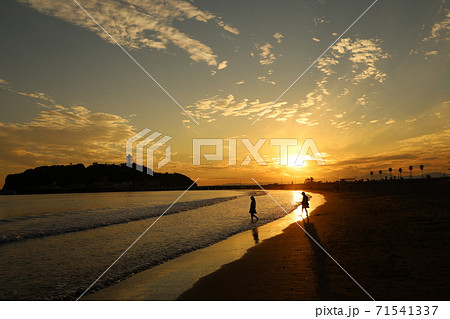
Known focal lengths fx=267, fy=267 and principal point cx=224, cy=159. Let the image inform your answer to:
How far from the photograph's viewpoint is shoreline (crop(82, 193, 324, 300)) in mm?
7496

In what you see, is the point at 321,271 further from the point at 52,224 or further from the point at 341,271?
the point at 52,224

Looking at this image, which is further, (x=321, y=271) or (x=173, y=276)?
(x=173, y=276)

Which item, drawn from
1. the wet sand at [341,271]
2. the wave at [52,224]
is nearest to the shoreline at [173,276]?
the wet sand at [341,271]

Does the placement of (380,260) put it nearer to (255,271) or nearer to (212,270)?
(255,271)

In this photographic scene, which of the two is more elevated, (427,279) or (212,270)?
(427,279)

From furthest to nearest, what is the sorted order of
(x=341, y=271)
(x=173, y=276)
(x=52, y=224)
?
(x=52, y=224) < (x=173, y=276) < (x=341, y=271)

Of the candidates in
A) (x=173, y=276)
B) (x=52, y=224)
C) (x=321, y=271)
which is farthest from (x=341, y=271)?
(x=52, y=224)

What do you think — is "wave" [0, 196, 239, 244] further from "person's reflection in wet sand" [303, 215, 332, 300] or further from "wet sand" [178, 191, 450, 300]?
"person's reflection in wet sand" [303, 215, 332, 300]

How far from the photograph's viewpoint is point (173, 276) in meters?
9.09

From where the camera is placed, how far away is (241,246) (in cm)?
1392

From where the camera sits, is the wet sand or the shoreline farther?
the shoreline

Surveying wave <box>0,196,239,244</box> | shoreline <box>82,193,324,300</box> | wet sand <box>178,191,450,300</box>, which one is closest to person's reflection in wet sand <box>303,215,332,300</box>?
wet sand <box>178,191,450,300</box>
